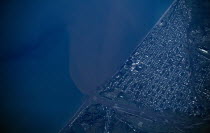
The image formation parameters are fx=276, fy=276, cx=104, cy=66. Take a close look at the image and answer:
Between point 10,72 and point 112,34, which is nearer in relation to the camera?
point 10,72

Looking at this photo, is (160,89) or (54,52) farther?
(54,52)

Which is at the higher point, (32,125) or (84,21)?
(84,21)

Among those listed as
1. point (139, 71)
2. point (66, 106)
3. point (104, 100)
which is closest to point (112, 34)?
point (139, 71)

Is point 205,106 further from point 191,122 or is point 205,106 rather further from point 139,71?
point 139,71

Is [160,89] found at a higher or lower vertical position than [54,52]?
lower

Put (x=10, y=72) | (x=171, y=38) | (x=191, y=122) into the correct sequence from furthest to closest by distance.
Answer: (x=171, y=38)
(x=10, y=72)
(x=191, y=122)

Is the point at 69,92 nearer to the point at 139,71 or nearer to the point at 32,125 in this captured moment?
the point at 32,125


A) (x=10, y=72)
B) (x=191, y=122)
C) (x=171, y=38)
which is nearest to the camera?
(x=191, y=122)

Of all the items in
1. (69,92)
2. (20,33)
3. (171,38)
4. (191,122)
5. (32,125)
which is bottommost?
(191,122)
